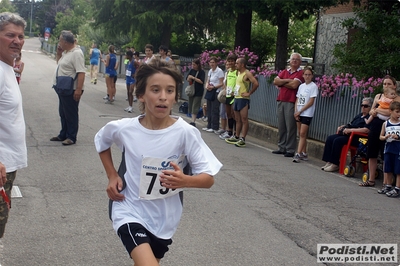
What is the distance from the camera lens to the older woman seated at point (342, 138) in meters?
10.9

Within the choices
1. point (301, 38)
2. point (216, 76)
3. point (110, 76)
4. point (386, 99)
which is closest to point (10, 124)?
point (386, 99)

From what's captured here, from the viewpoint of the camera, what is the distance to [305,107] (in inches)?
480

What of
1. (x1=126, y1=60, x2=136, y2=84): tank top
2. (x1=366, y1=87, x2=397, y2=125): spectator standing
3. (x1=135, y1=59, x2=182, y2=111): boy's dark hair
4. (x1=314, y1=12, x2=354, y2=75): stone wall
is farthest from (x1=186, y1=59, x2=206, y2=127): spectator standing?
(x1=135, y1=59, x2=182, y2=111): boy's dark hair

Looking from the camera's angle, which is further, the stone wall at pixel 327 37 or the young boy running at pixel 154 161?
the stone wall at pixel 327 37

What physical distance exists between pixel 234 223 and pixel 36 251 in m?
2.29

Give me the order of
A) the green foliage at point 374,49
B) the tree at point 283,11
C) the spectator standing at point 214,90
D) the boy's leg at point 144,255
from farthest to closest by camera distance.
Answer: the tree at point 283,11, the spectator standing at point 214,90, the green foliage at point 374,49, the boy's leg at point 144,255

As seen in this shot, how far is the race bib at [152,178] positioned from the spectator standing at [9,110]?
1.17m

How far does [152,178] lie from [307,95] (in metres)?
8.77

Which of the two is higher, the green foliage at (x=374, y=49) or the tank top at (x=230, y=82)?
the green foliage at (x=374, y=49)

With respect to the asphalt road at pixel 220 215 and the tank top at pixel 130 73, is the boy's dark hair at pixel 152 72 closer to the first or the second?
the asphalt road at pixel 220 215

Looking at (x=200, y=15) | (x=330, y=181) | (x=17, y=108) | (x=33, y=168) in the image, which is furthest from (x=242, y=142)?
(x=200, y=15)

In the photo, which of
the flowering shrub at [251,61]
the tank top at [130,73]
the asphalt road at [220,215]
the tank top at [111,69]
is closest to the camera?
the asphalt road at [220,215]

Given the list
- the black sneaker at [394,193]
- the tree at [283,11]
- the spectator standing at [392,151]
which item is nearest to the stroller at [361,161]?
the spectator standing at [392,151]

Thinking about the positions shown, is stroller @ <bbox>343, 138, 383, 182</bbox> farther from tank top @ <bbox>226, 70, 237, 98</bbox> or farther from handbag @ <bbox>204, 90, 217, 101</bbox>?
handbag @ <bbox>204, 90, 217, 101</bbox>
